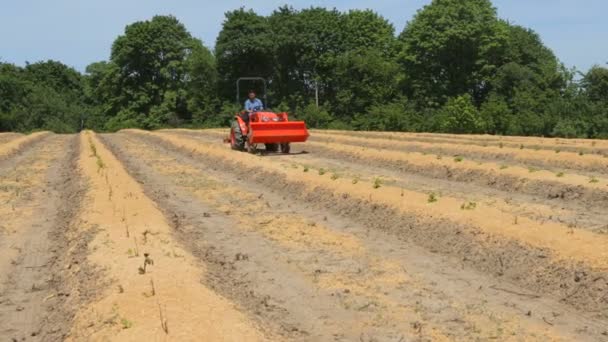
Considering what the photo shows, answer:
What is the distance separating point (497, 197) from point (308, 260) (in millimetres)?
5133

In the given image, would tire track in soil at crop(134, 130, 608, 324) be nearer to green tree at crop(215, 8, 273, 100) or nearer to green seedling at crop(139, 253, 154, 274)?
green seedling at crop(139, 253, 154, 274)

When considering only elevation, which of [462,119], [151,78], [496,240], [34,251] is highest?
[151,78]

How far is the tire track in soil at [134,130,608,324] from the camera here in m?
5.77

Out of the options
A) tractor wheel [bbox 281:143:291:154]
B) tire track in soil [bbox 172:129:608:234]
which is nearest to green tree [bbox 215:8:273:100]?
tractor wheel [bbox 281:143:291:154]

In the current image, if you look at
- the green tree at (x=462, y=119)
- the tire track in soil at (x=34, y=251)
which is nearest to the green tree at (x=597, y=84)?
the green tree at (x=462, y=119)

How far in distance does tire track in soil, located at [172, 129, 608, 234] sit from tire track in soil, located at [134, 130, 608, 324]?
2.62 ft

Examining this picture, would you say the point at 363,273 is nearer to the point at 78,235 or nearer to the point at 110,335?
the point at 110,335

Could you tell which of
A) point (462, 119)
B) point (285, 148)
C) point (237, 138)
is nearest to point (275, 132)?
point (285, 148)

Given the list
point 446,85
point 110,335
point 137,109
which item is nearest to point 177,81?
point 137,109

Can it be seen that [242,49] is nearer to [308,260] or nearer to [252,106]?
[252,106]

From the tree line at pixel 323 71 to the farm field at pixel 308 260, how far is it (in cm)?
2446

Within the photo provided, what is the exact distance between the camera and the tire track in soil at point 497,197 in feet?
28.3

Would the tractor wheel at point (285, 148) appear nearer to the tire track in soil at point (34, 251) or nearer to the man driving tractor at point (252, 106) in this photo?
the man driving tractor at point (252, 106)

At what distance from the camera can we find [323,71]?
50.3 m
